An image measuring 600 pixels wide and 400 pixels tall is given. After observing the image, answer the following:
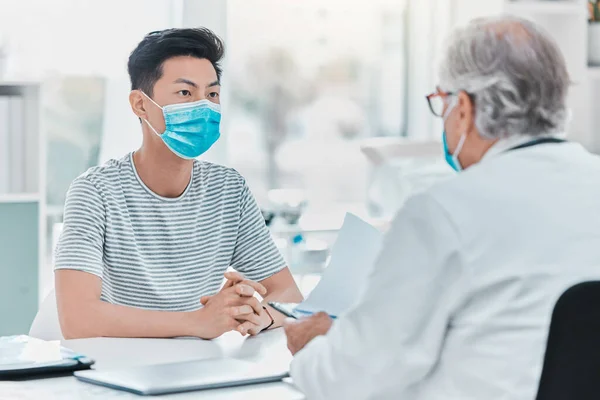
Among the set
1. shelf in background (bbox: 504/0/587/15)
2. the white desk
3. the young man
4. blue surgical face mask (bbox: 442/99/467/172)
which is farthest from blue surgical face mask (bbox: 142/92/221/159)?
shelf in background (bbox: 504/0/587/15)

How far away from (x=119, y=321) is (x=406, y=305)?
928 mm

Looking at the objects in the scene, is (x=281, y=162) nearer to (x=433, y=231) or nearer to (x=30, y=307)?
(x=30, y=307)

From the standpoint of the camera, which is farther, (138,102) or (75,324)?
(138,102)

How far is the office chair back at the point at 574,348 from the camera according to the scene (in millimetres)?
1161

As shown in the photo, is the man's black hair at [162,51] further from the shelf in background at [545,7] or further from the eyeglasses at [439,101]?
the shelf in background at [545,7]

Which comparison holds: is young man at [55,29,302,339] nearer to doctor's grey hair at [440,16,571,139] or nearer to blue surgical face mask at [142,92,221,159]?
blue surgical face mask at [142,92,221,159]

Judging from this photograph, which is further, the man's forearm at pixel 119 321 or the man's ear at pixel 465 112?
the man's forearm at pixel 119 321

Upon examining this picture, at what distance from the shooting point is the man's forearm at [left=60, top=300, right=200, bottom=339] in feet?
6.50

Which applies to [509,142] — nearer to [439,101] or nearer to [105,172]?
[439,101]

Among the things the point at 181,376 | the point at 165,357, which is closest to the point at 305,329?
the point at 181,376

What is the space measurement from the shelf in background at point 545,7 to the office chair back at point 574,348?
281 cm

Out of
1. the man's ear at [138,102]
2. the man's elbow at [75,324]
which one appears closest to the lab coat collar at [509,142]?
the man's elbow at [75,324]

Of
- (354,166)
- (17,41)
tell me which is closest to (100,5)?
(17,41)

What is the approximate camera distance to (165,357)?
1.79 metres
